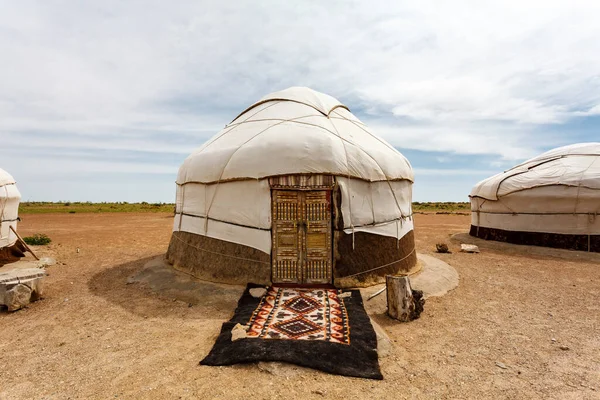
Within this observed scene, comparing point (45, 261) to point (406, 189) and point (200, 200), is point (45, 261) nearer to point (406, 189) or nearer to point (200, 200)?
point (200, 200)

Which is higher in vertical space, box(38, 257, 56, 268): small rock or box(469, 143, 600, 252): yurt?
box(469, 143, 600, 252): yurt

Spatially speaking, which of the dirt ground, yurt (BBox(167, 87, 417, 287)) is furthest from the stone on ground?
yurt (BBox(167, 87, 417, 287))

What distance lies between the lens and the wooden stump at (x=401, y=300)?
4672mm

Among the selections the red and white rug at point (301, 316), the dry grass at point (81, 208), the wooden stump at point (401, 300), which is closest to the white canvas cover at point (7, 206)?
the red and white rug at point (301, 316)

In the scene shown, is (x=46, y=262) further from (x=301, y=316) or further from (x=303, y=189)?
(x=301, y=316)

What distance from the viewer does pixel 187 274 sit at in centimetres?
648

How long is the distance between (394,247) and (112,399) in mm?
5020

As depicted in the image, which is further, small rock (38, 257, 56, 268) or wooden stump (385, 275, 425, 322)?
small rock (38, 257, 56, 268)

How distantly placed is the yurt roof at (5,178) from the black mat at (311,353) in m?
8.23

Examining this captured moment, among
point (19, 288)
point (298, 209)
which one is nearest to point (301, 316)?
point (298, 209)

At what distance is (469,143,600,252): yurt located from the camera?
9.57 metres

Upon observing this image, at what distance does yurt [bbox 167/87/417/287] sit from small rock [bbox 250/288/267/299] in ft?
1.05

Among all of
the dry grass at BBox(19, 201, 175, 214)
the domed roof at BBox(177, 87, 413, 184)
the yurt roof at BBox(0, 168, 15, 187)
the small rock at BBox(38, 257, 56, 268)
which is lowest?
the small rock at BBox(38, 257, 56, 268)

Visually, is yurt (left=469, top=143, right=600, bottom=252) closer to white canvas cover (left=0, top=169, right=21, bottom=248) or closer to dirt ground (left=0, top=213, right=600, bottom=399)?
dirt ground (left=0, top=213, right=600, bottom=399)
